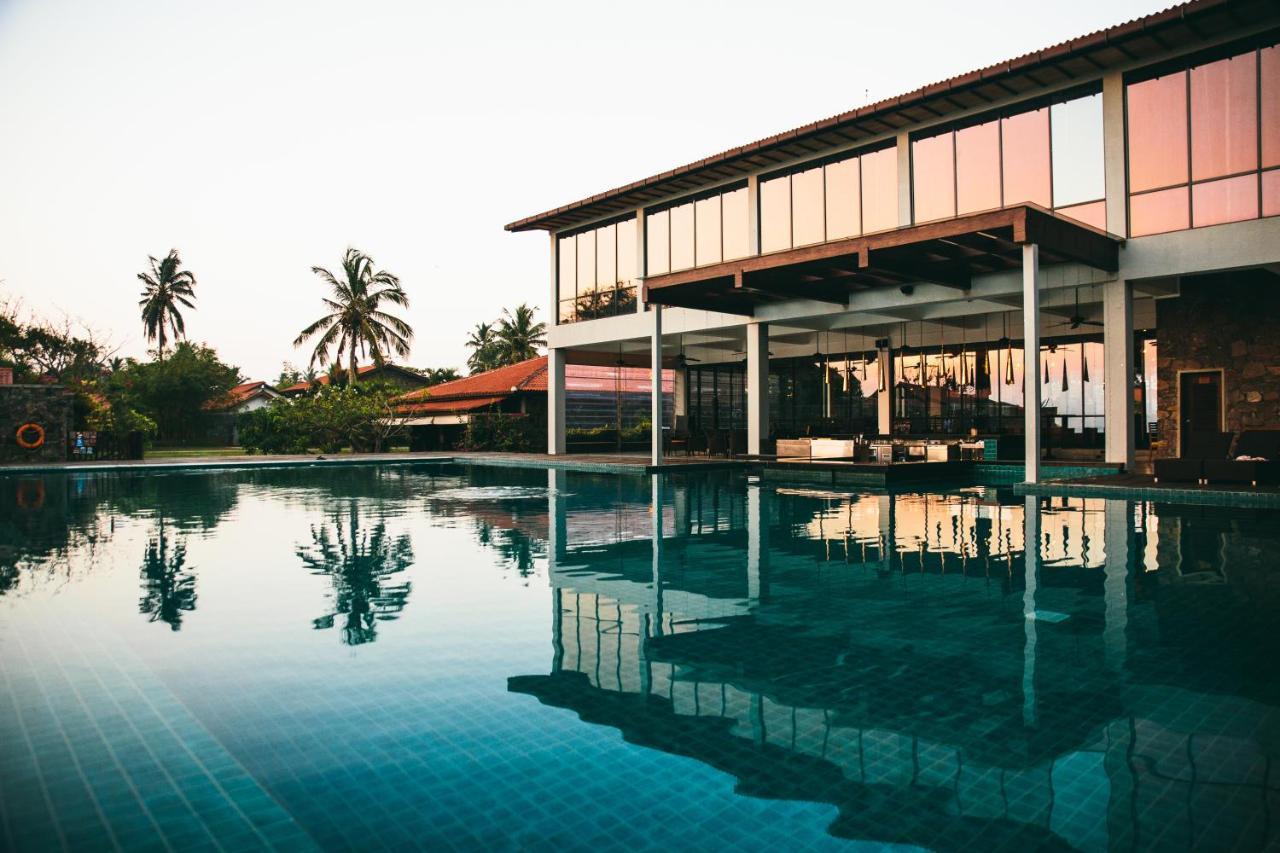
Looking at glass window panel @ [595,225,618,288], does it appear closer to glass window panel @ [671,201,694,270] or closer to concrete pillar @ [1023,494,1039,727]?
glass window panel @ [671,201,694,270]

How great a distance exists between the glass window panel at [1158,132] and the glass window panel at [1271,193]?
1.21m

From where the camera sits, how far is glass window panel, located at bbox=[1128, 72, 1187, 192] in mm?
14461

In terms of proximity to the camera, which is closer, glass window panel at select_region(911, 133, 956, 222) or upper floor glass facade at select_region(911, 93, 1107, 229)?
upper floor glass facade at select_region(911, 93, 1107, 229)

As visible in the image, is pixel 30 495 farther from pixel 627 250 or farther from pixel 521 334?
pixel 521 334

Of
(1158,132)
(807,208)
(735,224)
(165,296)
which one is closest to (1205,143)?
(1158,132)

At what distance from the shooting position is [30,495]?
1538cm

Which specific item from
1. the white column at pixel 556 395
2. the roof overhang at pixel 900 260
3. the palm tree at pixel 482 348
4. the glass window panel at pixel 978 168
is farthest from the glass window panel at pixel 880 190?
the palm tree at pixel 482 348

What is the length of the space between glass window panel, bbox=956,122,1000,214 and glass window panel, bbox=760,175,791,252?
4405 mm

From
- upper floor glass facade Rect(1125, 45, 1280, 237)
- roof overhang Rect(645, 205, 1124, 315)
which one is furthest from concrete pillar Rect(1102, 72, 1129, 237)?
roof overhang Rect(645, 205, 1124, 315)

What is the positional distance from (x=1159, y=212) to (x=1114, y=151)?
1.44m

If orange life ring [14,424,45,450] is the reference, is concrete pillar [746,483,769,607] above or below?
below

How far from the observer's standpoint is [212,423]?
45.1 meters

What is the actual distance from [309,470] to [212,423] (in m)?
26.6

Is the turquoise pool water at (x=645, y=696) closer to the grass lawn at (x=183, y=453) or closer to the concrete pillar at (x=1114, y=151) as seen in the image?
the concrete pillar at (x=1114, y=151)
